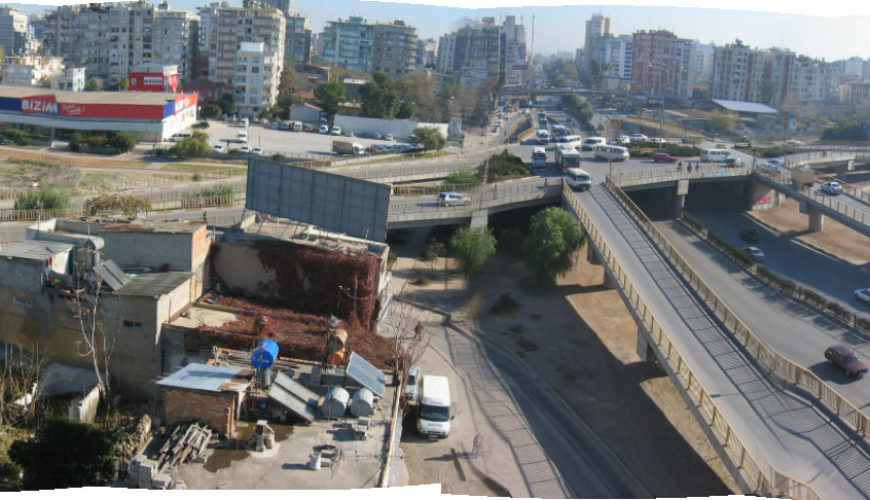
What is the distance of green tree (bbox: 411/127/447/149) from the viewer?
26.7m

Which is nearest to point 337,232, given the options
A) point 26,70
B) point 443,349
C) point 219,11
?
point 443,349

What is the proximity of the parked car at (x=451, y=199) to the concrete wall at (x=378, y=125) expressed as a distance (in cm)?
1372

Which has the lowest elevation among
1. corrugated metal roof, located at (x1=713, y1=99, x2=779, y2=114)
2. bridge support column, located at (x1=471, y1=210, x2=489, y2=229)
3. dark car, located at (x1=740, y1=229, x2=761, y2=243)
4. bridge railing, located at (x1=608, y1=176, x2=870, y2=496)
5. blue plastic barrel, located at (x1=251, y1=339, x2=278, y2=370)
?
bridge railing, located at (x1=608, y1=176, x2=870, y2=496)

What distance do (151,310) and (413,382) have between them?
2809 millimetres

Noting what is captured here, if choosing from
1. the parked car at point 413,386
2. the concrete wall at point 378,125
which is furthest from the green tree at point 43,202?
the concrete wall at point 378,125

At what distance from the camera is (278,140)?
27.1 metres

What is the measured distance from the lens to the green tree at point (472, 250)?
14.3 m

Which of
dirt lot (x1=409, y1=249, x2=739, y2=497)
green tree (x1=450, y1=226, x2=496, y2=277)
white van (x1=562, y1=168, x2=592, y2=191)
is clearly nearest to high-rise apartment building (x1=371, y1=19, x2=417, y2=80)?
white van (x1=562, y1=168, x2=592, y2=191)

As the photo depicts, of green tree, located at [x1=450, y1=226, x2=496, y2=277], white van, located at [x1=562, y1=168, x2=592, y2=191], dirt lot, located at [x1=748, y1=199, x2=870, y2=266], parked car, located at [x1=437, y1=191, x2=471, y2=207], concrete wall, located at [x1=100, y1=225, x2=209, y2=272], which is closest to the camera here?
concrete wall, located at [x1=100, y1=225, x2=209, y2=272]

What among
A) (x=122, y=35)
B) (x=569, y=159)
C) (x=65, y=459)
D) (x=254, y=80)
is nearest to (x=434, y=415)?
(x=65, y=459)

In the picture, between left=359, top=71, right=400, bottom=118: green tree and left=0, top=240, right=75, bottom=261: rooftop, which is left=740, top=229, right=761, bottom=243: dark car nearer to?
left=0, top=240, right=75, bottom=261: rooftop

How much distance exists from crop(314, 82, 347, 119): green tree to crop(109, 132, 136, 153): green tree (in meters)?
9.78

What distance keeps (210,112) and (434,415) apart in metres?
25.4

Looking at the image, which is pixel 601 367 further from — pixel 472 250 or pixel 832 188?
pixel 832 188
